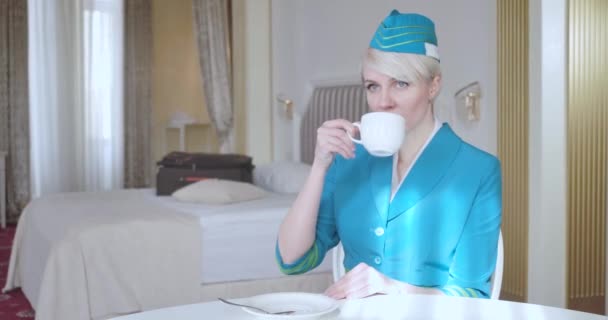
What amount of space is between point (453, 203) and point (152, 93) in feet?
19.8

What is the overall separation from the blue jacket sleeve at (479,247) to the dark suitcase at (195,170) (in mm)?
2621

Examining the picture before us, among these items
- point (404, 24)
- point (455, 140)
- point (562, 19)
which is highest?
point (562, 19)

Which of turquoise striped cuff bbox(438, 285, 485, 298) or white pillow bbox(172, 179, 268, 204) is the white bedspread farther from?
turquoise striped cuff bbox(438, 285, 485, 298)

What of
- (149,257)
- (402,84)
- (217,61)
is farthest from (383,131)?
(217,61)

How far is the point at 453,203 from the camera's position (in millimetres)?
1309

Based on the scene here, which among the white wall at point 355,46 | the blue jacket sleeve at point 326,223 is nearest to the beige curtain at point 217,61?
the white wall at point 355,46

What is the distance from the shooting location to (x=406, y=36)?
1287 mm

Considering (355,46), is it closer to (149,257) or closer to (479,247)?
(149,257)

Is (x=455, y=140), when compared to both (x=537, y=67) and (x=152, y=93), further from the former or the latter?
(x=152, y=93)

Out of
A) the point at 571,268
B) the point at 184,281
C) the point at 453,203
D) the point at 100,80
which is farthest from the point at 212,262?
the point at 100,80

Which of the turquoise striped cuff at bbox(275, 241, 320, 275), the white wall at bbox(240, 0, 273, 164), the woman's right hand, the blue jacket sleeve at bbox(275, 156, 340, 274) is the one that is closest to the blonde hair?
the woman's right hand

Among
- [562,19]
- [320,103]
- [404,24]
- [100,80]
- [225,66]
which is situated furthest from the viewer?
[100,80]

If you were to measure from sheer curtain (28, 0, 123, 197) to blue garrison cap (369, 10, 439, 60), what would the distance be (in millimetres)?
5298

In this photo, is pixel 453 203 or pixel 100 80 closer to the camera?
pixel 453 203
